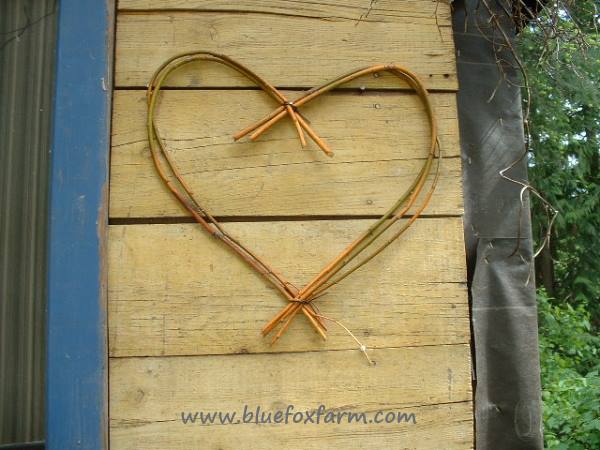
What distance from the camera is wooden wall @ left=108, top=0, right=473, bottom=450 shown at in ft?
4.00

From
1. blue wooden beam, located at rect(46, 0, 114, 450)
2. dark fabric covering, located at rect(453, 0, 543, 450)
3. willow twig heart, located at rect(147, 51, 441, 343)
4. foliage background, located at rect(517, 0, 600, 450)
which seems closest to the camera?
blue wooden beam, located at rect(46, 0, 114, 450)

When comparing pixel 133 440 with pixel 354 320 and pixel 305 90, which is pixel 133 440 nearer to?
pixel 354 320

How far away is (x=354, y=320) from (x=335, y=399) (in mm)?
161

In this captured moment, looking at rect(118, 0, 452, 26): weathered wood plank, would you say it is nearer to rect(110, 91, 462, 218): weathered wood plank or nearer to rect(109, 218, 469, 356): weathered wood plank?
rect(110, 91, 462, 218): weathered wood plank

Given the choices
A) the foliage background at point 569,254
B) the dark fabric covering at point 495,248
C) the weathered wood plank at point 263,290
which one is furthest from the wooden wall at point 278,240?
the foliage background at point 569,254

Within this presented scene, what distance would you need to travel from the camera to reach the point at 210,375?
4.00 ft

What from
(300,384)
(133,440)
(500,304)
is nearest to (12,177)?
(133,440)

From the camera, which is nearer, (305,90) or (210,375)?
(210,375)

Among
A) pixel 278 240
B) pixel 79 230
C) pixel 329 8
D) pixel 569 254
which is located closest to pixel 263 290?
pixel 278 240

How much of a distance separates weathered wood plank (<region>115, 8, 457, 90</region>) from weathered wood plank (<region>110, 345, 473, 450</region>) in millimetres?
580

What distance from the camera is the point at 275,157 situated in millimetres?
1300

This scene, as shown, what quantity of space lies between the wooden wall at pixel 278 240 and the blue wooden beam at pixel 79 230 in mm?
39

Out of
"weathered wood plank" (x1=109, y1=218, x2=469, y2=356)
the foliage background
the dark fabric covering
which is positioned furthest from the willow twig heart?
the foliage background

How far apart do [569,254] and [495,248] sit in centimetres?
528
